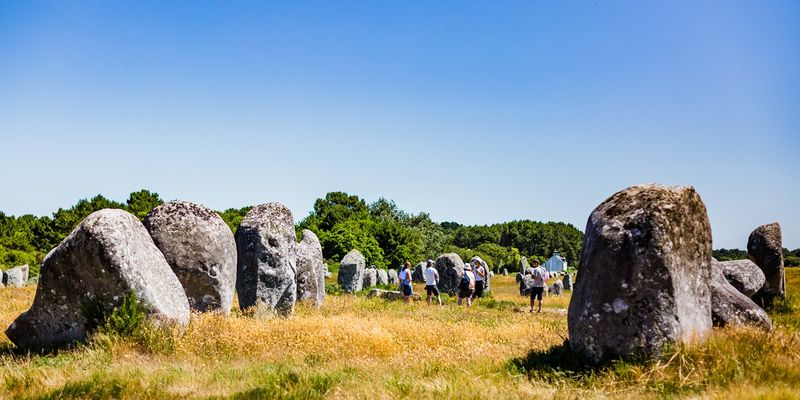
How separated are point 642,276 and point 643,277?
0.02 metres

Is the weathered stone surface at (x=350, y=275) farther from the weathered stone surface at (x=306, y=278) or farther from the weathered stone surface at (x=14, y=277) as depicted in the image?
the weathered stone surface at (x=14, y=277)

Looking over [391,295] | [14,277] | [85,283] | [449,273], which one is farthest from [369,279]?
[85,283]

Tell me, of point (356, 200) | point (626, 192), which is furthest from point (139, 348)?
point (356, 200)

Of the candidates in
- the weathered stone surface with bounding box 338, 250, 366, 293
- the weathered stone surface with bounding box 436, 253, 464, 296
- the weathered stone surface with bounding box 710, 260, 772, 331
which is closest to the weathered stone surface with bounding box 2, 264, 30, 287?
the weathered stone surface with bounding box 338, 250, 366, 293

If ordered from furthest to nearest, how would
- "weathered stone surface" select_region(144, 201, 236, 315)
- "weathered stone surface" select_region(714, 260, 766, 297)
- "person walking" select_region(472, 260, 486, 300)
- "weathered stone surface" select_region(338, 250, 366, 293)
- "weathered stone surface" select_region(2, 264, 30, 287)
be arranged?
"weathered stone surface" select_region(2, 264, 30, 287) < "weathered stone surface" select_region(338, 250, 366, 293) < "person walking" select_region(472, 260, 486, 300) < "weathered stone surface" select_region(714, 260, 766, 297) < "weathered stone surface" select_region(144, 201, 236, 315)

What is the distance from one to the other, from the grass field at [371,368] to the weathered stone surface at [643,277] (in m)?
0.33

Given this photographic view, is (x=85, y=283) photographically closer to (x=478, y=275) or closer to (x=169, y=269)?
(x=169, y=269)

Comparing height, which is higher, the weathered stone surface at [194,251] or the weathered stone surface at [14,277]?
the weathered stone surface at [194,251]

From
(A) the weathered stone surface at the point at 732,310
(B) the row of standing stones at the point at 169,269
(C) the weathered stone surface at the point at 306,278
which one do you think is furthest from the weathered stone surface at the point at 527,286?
(A) the weathered stone surface at the point at 732,310

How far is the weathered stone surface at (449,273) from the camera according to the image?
114 feet

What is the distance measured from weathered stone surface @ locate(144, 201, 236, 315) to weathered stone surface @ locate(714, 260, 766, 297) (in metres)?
15.3

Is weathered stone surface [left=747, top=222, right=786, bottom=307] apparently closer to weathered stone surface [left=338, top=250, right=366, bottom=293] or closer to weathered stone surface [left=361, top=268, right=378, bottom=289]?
weathered stone surface [left=338, top=250, right=366, bottom=293]

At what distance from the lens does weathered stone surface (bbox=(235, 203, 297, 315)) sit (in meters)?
17.0

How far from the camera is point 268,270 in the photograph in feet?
56.4
